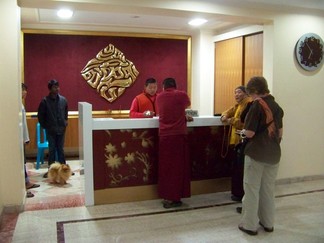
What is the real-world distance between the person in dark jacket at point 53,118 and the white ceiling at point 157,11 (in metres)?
Answer: 1.23

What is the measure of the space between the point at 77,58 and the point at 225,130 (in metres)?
3.43

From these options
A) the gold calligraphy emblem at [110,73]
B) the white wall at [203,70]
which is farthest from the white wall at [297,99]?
the gold calligraphy emblem at [110,73]

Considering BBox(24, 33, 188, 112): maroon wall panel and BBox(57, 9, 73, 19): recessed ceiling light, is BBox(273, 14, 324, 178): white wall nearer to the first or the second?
BBox(24, 33, 188, 112): maroon wall panel

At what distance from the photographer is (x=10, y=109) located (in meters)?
3.65

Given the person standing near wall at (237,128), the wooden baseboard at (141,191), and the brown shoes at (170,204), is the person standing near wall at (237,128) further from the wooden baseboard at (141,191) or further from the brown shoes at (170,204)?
the brown shoes at (170,204)

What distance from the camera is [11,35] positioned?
3.62 meters

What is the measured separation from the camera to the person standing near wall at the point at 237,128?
3898 mm

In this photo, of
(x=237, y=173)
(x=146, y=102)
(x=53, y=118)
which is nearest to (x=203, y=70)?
(x=146, y=102)

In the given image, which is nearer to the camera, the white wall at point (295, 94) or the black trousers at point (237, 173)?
the black trousers at point (237, 173)

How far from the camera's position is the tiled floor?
3188 millimetres

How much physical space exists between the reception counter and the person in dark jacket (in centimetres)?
137

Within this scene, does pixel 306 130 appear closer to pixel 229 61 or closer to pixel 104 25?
pixel 229 61

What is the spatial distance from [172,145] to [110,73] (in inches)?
131

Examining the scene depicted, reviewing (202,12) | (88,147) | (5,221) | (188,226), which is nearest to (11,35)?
(88,147)
